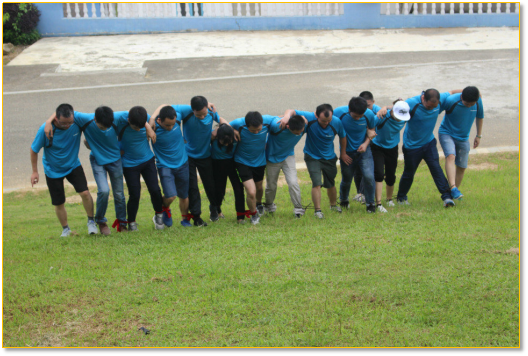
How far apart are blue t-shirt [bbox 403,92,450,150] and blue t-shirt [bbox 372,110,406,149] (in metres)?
0.21

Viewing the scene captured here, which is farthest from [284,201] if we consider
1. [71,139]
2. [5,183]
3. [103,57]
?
[103,57]

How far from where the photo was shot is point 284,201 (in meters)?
8.93

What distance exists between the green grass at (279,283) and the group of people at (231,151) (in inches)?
16.5

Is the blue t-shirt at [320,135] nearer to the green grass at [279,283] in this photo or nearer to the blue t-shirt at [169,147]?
the green grass at [279,283]

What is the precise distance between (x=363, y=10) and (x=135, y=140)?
17.5 metres

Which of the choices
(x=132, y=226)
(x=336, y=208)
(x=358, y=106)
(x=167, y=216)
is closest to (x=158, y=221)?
(x=167, y=216)

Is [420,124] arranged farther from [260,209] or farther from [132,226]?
[132,226]

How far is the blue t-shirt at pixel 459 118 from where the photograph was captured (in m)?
8.01

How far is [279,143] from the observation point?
7.39m

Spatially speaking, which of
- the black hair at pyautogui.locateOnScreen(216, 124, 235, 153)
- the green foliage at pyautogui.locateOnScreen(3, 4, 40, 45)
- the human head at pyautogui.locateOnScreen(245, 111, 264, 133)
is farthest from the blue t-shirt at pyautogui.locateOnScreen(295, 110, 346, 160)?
the green foliage at pyautogui.locateOnScreen(3, 4, 40, 45)

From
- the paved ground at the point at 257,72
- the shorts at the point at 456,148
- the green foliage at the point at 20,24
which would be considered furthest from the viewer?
the green foliage at the point at 20,24

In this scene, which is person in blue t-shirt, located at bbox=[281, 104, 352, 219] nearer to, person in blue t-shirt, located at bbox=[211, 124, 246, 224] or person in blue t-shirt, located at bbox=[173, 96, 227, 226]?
person in blue t-shirt, located at bbox=[211, 124, 246, 224]

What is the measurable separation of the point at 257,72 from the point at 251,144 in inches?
408

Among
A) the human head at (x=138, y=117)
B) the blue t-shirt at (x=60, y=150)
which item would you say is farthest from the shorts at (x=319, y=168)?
the blue t-shirt at (x=60, y=150)
